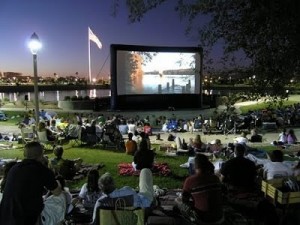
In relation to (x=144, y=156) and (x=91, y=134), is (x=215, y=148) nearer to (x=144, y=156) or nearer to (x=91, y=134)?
(x=144, y=156)

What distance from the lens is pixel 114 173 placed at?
10.6 metres

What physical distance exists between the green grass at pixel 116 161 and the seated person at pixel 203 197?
415cm

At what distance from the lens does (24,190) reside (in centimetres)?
409

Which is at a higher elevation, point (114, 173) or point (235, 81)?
point (235, 81)

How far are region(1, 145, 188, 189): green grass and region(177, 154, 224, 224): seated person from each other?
4.15m

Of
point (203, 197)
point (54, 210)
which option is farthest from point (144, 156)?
point (54, 210)

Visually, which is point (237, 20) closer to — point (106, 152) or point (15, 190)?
point (15, 190)

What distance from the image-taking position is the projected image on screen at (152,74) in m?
30.7

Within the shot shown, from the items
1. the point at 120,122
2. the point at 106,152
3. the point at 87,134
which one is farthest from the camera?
the point at 120,122

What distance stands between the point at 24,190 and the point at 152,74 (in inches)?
1092

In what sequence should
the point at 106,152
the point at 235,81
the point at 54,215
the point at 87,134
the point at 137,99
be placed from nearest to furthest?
the point at 235,81 → the point at 54,215 → the point at 106,152 → the point at 87,134 → the point at 137,99

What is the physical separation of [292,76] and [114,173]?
7.09m

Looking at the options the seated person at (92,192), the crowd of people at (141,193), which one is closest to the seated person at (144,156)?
the crowd of people at (141,193)

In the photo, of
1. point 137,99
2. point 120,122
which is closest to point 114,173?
point 120,122
